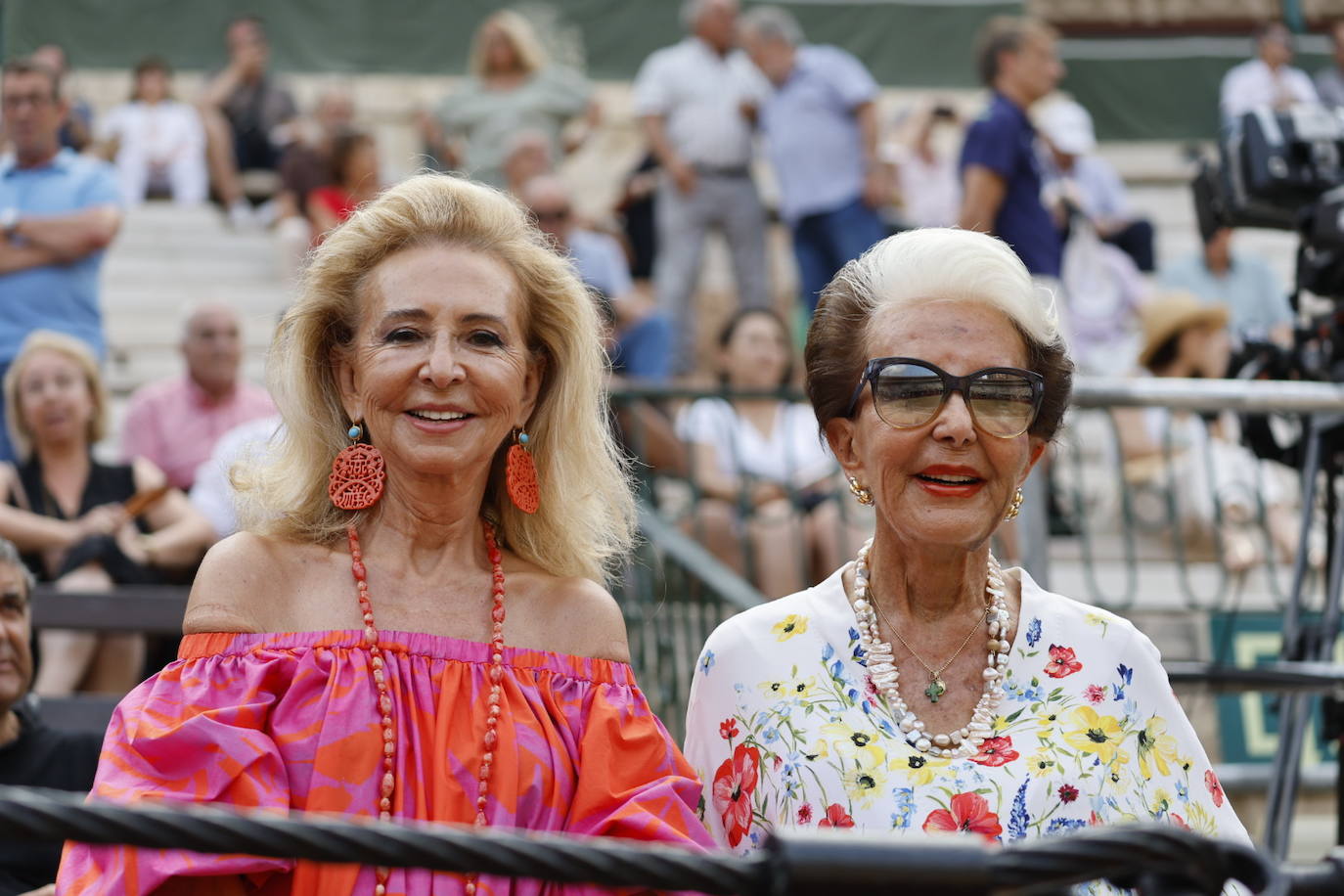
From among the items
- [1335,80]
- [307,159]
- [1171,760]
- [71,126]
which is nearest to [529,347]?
[1171,760]

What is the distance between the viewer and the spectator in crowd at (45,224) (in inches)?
303

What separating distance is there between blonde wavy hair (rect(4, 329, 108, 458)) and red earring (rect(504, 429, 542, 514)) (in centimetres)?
405

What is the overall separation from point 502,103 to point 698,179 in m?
1.22

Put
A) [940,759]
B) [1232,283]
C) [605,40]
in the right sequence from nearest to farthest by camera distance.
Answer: [940,759]
[1232,283]
[605,40]

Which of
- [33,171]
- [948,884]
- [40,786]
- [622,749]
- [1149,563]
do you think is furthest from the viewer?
[33,171]

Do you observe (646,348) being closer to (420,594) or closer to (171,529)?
(171,529)

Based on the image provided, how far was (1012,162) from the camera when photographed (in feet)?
26.2

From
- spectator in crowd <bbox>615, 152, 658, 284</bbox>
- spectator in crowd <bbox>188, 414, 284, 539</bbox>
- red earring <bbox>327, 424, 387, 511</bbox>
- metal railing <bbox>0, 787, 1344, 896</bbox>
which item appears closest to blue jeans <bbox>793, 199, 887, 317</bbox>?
spectator in crowd <bbox>615, 152, 658, 284</bbox>

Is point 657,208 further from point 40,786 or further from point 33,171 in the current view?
point 40,786

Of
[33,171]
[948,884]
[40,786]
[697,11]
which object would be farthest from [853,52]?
[948,884]

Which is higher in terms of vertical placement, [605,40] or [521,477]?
[605,40]

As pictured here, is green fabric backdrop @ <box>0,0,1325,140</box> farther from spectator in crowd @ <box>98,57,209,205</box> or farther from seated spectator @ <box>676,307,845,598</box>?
seated spectator @ <box>676,307,845,598</box>

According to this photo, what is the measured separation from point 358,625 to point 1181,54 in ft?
56.6

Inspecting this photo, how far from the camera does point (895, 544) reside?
3113 millimetres
